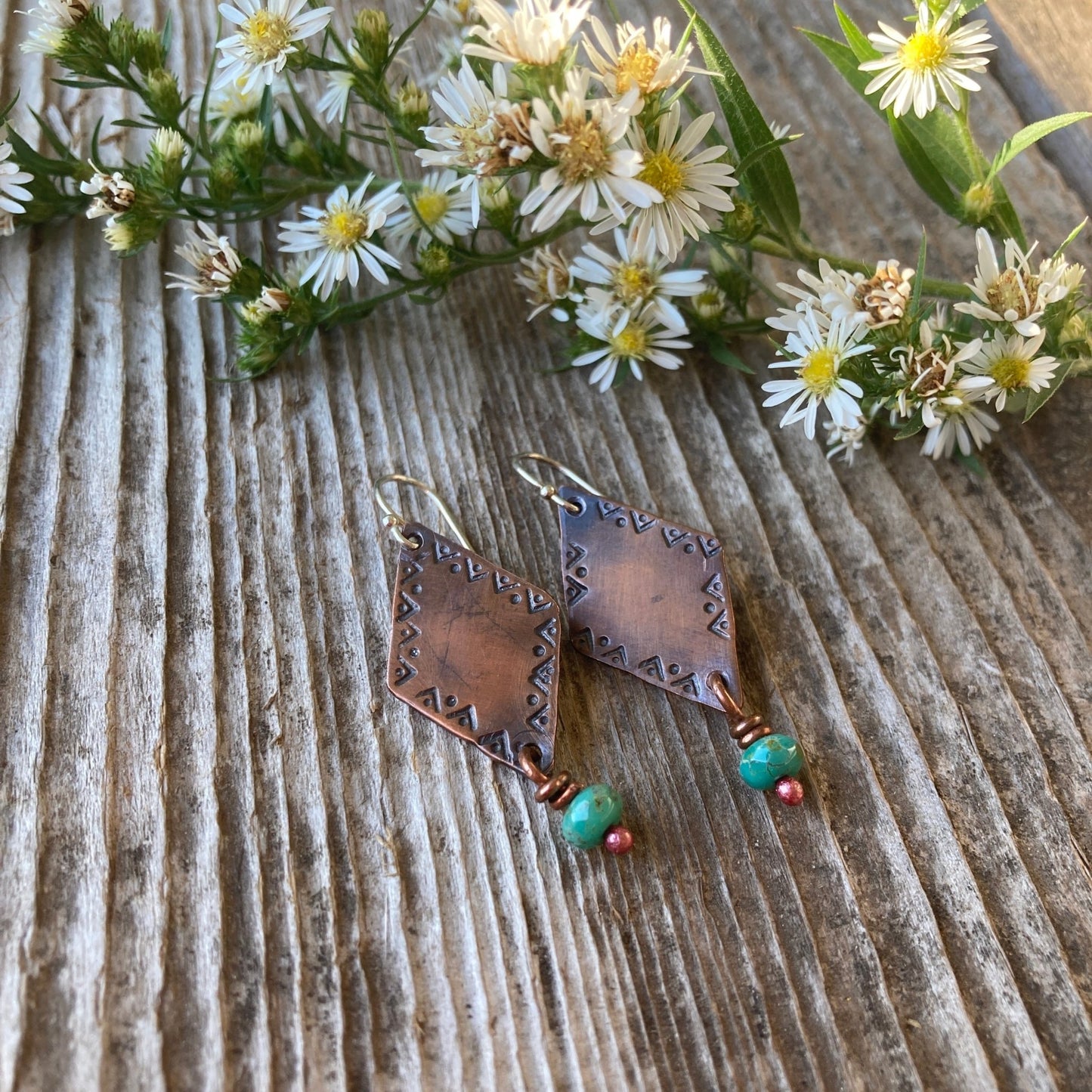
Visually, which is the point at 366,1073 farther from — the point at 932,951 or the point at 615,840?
the point at 932,951

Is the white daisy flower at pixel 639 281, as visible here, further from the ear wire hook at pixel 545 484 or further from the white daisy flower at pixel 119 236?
the white daisy flower at pixel 119 236

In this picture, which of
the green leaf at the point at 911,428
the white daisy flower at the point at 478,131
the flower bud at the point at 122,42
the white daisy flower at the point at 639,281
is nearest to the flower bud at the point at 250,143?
the flower bud at the point at 122,42

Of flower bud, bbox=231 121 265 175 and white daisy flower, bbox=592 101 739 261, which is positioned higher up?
flower bud, bbox=231 121 265 175

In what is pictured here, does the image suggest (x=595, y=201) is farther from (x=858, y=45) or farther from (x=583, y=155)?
(x=858, y=45)

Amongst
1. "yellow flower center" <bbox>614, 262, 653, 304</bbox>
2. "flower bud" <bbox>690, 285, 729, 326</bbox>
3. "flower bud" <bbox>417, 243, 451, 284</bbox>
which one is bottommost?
"flower bud" <bbox>690, 285, 729, 326</bbox>

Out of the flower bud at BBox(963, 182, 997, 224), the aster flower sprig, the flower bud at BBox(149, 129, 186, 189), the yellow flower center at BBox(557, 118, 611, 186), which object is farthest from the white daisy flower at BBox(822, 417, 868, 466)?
the flower bud at BBox(149, 129, 186, 189)

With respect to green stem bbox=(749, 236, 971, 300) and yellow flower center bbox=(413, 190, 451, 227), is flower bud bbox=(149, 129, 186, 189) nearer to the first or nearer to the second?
yellow flower center bbox=(413, 190, 451, 227)

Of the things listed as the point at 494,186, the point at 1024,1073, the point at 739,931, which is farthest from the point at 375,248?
the point at 1024,1073
